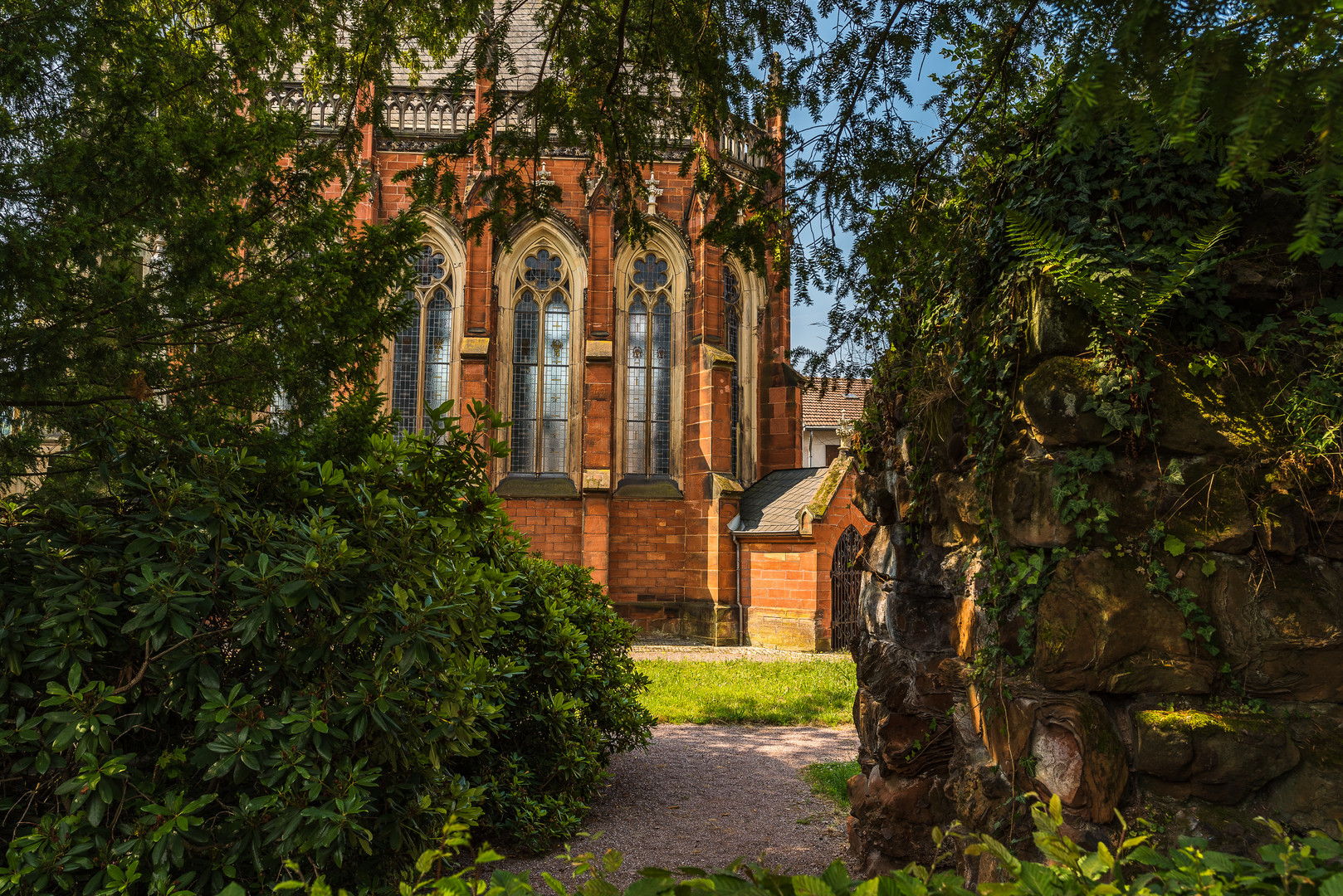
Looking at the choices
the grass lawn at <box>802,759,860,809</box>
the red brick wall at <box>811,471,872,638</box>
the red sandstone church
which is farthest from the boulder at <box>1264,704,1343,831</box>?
the red sandstone church

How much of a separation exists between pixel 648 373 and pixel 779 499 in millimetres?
4343

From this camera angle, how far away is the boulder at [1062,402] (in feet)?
10.2

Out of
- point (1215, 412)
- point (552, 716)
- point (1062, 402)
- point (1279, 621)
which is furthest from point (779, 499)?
point (1279, 621)

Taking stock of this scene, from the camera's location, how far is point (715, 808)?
20.1ft

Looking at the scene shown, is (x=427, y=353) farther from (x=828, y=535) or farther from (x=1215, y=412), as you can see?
(x=1215, y=412)

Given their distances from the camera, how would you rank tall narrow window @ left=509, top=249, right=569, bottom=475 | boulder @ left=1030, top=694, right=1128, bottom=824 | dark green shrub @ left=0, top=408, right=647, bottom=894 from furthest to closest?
1. tall narrow window @ left=509, top=249, right=569, bottom=475
2. boulder @ left=1030, top=694, right=1128, bottom=824
3. dark green shrub @ left=0, top=408, right=647, bottom=894

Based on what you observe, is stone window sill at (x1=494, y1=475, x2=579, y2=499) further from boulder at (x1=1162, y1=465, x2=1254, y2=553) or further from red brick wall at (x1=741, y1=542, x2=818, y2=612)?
boulder at (x1=1162, y1=465, x2=1254, y2=553)

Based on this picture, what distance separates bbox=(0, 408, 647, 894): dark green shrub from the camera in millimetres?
2541

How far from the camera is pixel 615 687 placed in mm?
6527

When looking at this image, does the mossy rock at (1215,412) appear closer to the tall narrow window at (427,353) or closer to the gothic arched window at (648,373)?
the gothic arched window at (648,373)

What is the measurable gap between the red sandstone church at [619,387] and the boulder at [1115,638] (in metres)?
14.3

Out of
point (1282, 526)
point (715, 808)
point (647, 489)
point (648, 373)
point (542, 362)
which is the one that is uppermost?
point (542, 362)

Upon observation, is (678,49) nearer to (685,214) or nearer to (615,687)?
(615,687)

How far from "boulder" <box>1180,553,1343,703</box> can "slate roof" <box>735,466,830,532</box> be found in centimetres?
1394
